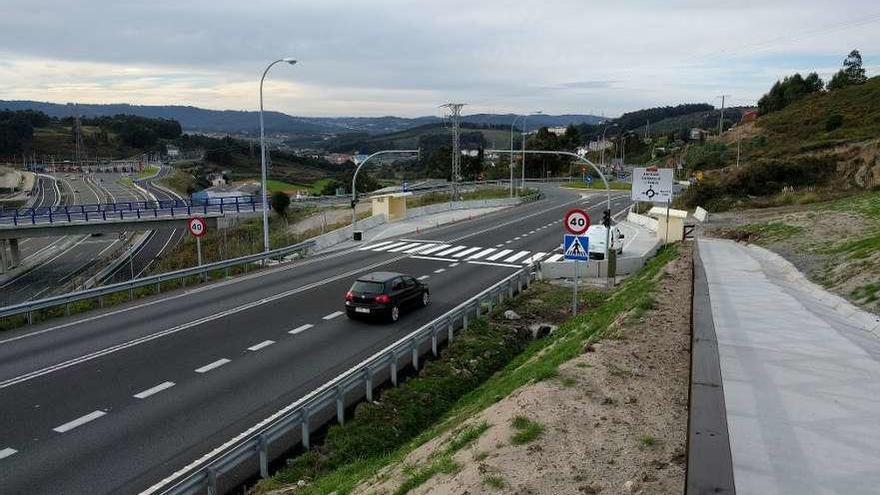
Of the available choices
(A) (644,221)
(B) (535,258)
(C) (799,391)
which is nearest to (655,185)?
(B) (535,258)

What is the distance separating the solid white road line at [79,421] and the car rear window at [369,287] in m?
7.66

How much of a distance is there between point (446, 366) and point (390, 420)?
2.85 metres

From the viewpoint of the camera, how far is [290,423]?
9.45 metres

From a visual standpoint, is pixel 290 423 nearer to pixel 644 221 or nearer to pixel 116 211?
pixel 644 221

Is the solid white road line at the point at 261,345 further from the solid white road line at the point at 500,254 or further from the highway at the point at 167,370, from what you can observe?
the solid white road line at the point at 500,254

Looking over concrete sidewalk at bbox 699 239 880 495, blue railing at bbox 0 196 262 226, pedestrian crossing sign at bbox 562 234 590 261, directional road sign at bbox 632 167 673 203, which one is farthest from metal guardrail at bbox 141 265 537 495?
blue railing at bbox 0 196 262 226

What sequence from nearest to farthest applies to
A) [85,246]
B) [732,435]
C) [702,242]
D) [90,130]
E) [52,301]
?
[732,435], [52,301], [702,242], [85,246], [90,130]

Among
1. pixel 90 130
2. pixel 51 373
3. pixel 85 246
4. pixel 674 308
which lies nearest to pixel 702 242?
pixel 674 308

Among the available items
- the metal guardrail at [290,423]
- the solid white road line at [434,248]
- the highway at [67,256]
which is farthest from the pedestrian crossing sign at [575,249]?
the highway at [67,256]

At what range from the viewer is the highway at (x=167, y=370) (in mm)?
9258

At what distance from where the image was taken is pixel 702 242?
1142 inches

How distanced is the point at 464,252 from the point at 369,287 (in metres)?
14.6

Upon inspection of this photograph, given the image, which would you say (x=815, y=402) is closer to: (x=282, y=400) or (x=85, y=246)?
(x=282, y=400)

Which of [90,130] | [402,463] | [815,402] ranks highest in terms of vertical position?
[90,130]
